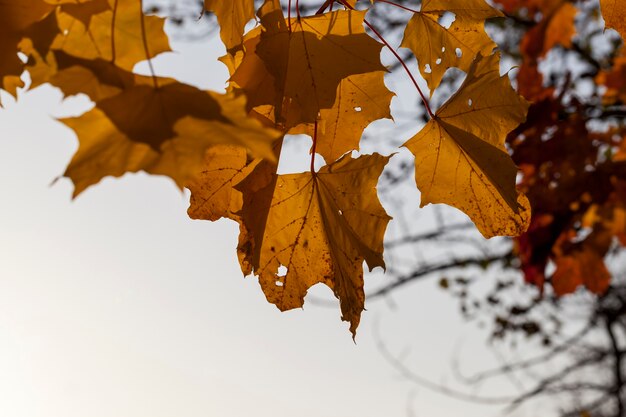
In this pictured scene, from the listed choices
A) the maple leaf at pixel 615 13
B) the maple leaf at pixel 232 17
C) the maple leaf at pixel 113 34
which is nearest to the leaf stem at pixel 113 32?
the maple leaf at pixel 113 34

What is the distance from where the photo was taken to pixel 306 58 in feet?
2.73

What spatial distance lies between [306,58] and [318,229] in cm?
24

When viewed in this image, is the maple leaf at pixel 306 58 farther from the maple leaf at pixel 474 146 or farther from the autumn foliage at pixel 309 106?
the maple leaf at pixel 474 146

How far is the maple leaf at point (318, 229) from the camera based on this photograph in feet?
2.83

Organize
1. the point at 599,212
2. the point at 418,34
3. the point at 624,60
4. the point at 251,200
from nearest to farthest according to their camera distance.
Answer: the point at 251,200 < the point at 418,34 < the point at 599,212 < the point at 624,60

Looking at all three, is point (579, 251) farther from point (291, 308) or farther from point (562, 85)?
point (291, 308)

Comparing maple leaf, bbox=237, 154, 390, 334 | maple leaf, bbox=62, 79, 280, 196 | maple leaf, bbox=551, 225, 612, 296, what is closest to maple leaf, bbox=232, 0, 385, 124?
maple leaf, bbox=237, 154, 390, 334

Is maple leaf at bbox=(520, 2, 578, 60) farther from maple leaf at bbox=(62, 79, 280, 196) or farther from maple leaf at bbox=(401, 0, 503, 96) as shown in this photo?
maple leaf at bbox=(62, 79, 280, 196)

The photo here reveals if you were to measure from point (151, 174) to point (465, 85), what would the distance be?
0.57 m

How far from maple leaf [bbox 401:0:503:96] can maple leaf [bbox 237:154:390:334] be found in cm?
21

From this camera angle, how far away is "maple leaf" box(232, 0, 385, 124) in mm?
802

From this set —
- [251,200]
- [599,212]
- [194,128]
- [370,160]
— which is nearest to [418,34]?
[370,160]

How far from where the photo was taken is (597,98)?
3.60 metres

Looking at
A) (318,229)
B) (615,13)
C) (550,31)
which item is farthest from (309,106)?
(550,31)
